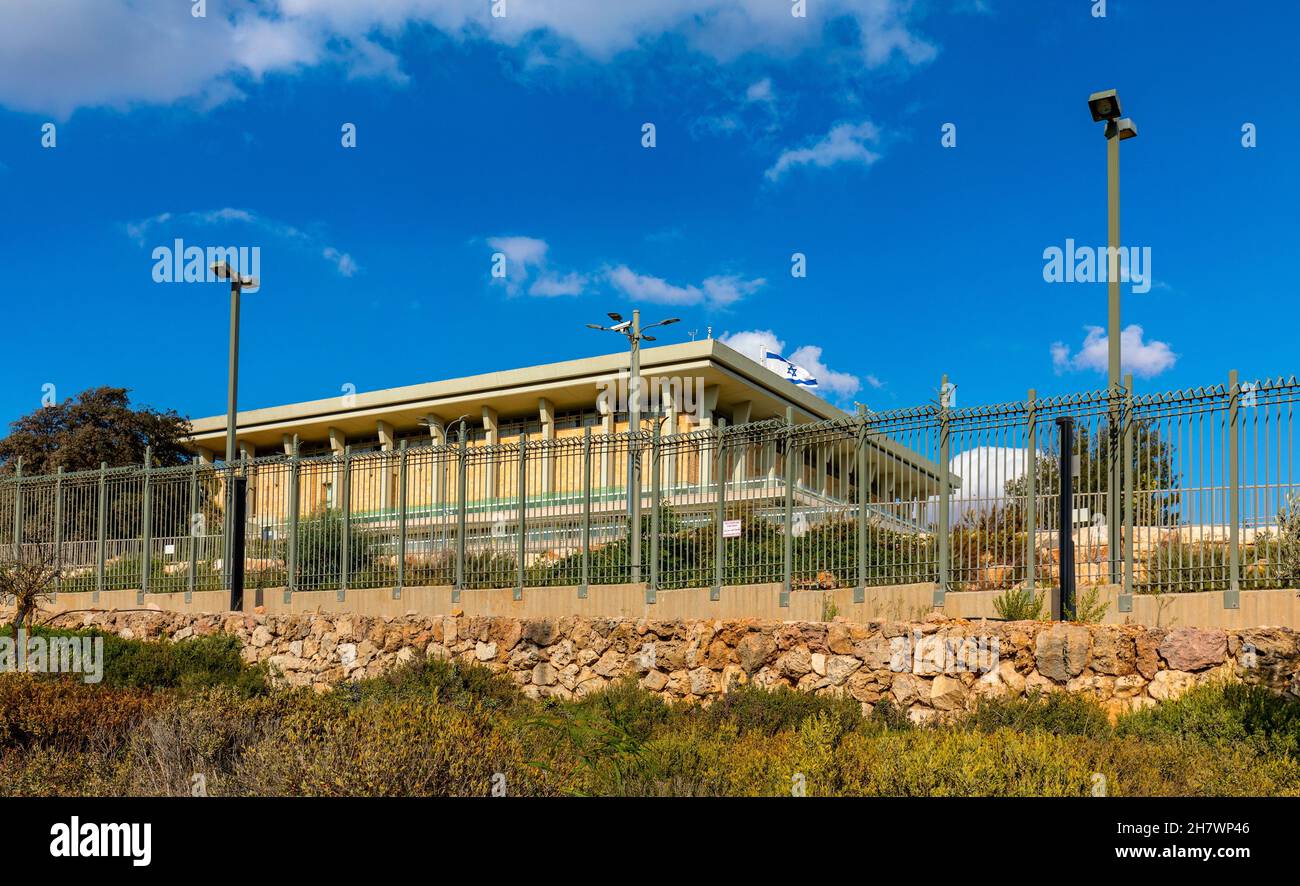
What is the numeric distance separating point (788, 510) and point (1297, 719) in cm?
560

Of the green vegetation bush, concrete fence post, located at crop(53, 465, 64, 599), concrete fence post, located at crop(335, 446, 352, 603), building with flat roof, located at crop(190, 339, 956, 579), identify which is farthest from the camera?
concrete fence post, located at crop(53, 465, 64, 599)

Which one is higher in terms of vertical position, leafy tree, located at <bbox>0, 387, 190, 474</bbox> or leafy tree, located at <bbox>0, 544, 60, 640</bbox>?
leafy tree, located at <bbox>0, 387, 190, 474</bbox>

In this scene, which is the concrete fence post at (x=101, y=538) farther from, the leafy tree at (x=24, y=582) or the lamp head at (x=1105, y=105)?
the lamp head at (x=1105, y=105)

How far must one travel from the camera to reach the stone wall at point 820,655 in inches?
390

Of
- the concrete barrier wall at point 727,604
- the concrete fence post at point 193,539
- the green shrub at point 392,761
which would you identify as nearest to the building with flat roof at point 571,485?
the concrete barrier wall at point 727,604

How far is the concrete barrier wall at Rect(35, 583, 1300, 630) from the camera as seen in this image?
10.7m

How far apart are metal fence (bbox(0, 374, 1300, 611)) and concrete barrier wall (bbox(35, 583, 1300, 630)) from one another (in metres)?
0.14

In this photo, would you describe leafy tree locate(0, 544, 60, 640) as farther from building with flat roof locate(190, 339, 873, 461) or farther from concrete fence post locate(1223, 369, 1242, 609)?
building with flat roof locate(190, 339, 873, 461)

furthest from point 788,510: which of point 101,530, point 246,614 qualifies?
point 101,530

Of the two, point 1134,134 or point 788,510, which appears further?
point 1134,134

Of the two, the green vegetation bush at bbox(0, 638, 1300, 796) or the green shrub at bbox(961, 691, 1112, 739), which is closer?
the green vegetation bush at bbox(0, 638, 1300, 796)

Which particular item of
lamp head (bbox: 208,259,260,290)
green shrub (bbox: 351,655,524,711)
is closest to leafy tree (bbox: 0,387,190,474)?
lamp head (bbox: 208,259,260,290)

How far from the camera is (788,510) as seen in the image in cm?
1291
